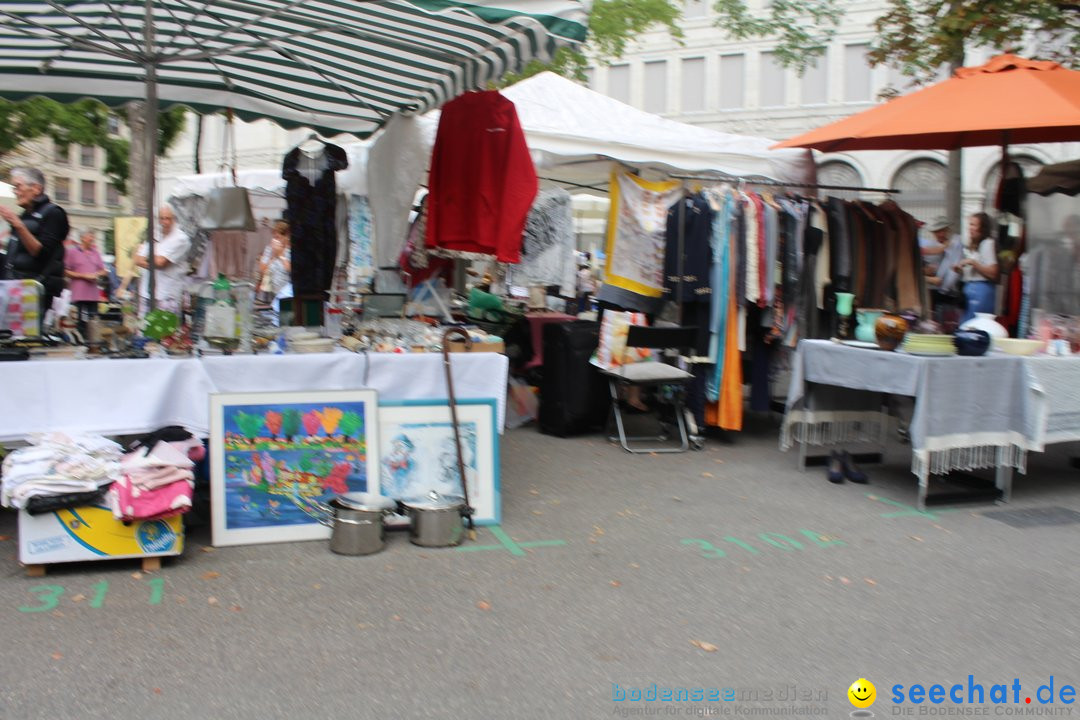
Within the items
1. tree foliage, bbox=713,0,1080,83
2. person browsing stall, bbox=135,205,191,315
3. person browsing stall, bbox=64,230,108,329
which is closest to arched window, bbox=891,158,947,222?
tree foliage, bbox=713,0,1080,83

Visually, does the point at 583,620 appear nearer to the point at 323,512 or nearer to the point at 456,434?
the point at 456,434

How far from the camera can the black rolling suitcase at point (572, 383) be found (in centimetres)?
791

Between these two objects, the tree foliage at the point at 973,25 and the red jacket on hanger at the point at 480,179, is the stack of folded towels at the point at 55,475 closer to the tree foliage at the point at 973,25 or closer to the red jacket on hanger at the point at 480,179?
the red jacket on hanger at the point at 480,179

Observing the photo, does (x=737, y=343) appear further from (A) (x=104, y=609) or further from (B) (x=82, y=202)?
(B) (x=82, y=202)

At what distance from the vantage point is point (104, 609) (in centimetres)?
394

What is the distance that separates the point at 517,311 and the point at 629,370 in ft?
6.80

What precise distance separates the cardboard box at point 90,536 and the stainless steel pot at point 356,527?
730 mm

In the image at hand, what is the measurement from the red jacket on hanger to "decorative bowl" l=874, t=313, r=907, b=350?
8.38 ft

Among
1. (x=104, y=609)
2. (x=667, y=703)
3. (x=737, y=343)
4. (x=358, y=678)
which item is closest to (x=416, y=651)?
(x=358, y=678)

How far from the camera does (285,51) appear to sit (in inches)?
263

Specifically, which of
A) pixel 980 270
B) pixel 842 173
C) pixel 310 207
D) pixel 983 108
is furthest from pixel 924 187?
pixel 310 207

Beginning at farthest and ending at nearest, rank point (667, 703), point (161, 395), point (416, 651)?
point (161, 395)
point (416, 651)
point (667, 703)

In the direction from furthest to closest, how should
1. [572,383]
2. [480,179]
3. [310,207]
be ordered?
[572,383], [310,207], [480,179]

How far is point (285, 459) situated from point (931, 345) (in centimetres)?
396
